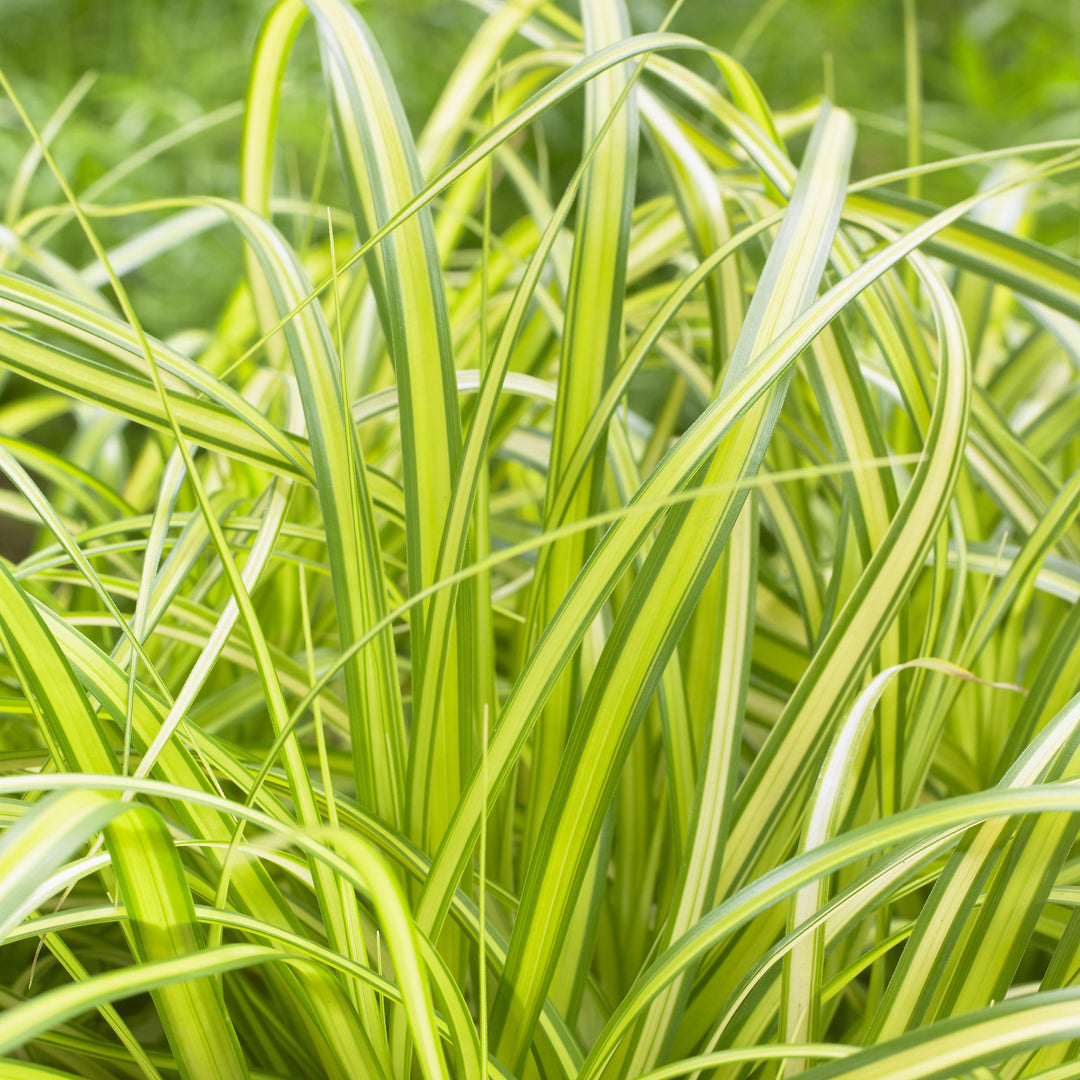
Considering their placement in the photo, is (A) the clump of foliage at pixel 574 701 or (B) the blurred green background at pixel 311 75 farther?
(B) the blurred green background at pixel 311 75

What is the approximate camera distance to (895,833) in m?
0.22

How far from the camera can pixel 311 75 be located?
1.47 metres

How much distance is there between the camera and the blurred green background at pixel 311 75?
1.29 metres

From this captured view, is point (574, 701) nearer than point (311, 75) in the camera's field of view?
Yes

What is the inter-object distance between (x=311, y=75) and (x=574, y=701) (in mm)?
1420

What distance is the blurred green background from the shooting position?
129cm

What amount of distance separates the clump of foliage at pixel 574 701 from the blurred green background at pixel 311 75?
893 mm

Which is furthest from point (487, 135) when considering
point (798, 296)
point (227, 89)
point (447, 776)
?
point (227, 89)

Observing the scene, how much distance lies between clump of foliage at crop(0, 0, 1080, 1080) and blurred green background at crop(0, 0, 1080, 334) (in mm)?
893

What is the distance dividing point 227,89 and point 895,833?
152cm

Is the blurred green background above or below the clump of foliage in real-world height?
above

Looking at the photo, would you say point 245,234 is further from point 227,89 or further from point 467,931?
point 227,89

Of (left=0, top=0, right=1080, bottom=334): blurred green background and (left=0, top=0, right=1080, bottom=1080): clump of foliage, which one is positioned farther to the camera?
(left=0, top=0, right=1080, bottom=334): blurred green background

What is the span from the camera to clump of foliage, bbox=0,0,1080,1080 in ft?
0.83
